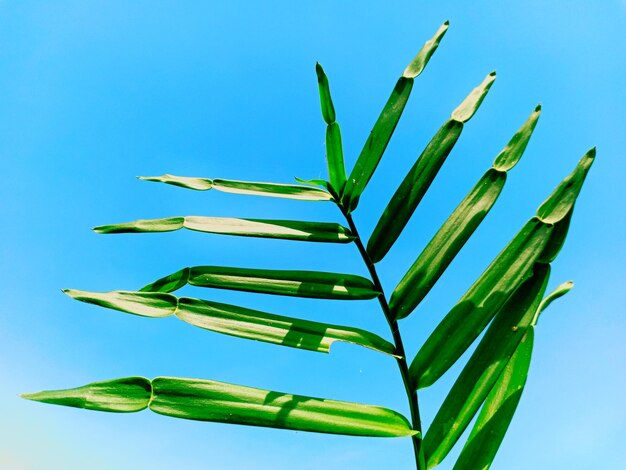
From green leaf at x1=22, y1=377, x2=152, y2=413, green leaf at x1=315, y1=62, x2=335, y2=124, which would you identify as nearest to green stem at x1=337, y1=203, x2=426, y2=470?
green leaf at x1=315, y1=62, x2=335, y2=124

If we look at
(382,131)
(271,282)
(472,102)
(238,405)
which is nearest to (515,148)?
(472,102)

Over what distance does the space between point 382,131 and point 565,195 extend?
0.33m

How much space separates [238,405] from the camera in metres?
0.76

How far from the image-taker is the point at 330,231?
1039mm

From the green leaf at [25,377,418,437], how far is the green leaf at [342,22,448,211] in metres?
0.41

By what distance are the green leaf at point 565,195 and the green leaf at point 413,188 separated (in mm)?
195

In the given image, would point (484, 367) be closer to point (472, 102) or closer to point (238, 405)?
point (238, 405)

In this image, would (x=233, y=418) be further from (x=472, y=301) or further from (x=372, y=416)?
(x=472, y=301)

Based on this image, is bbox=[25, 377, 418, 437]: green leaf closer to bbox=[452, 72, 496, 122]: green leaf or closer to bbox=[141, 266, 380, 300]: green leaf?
bbox=[141, 266, 380, 300]: green leaf

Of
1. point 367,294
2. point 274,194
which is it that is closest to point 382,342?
point 367,294

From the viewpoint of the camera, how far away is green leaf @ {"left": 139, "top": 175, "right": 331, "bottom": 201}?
1.03 meters

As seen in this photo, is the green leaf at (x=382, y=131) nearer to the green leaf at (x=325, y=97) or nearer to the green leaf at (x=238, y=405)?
the green leaf at (x=325, y=97)

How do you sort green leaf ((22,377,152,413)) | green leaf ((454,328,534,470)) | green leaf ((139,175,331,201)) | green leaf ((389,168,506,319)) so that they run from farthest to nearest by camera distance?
green leaf ((139,175,331,201)), green leaf ((389,168,506,319)), green leaf ((454,328,534,470)), green leaf ((22,377,152,413))

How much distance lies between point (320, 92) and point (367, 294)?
0.38 metres
